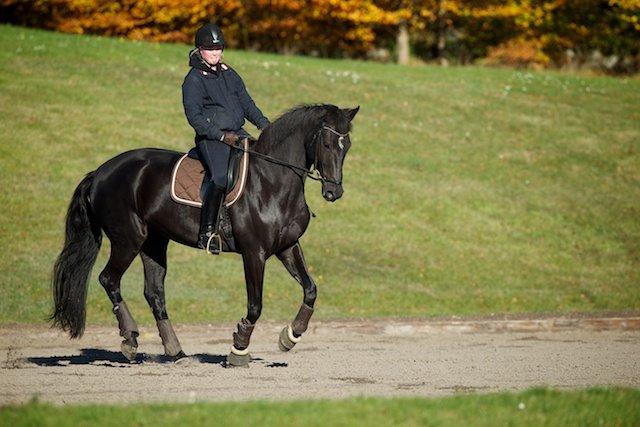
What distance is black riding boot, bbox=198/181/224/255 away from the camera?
40.0 ft

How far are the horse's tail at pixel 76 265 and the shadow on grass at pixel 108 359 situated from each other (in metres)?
0.34

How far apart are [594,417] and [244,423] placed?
2700mm

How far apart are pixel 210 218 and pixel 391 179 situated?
1487 cm

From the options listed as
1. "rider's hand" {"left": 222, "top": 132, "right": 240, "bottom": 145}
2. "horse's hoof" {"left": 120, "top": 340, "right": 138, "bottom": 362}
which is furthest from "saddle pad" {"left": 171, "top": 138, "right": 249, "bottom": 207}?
"horse's hoof" {"left": 120, "top": 340, "right": 138, "bottom": 362}

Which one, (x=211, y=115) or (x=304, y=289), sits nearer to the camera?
(x=304, y=289)

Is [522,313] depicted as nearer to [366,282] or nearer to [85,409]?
[366,282]

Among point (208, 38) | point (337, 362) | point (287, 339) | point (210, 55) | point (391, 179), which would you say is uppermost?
point (208, 38)

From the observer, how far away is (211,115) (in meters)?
12.4

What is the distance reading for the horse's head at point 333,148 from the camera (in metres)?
11.5

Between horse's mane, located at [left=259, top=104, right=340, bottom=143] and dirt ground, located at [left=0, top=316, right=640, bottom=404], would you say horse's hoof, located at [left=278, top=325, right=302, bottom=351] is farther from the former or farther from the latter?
horse's mane, located at [left=259, top=104, right=340, bottom=143]

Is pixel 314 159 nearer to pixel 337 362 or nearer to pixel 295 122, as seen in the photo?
pixel 295 122

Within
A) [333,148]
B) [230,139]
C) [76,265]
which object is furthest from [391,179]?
[333,148]

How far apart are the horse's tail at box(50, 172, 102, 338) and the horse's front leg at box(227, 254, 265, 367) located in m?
2.13

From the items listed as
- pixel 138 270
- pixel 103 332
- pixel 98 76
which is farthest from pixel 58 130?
pixel 103 332
